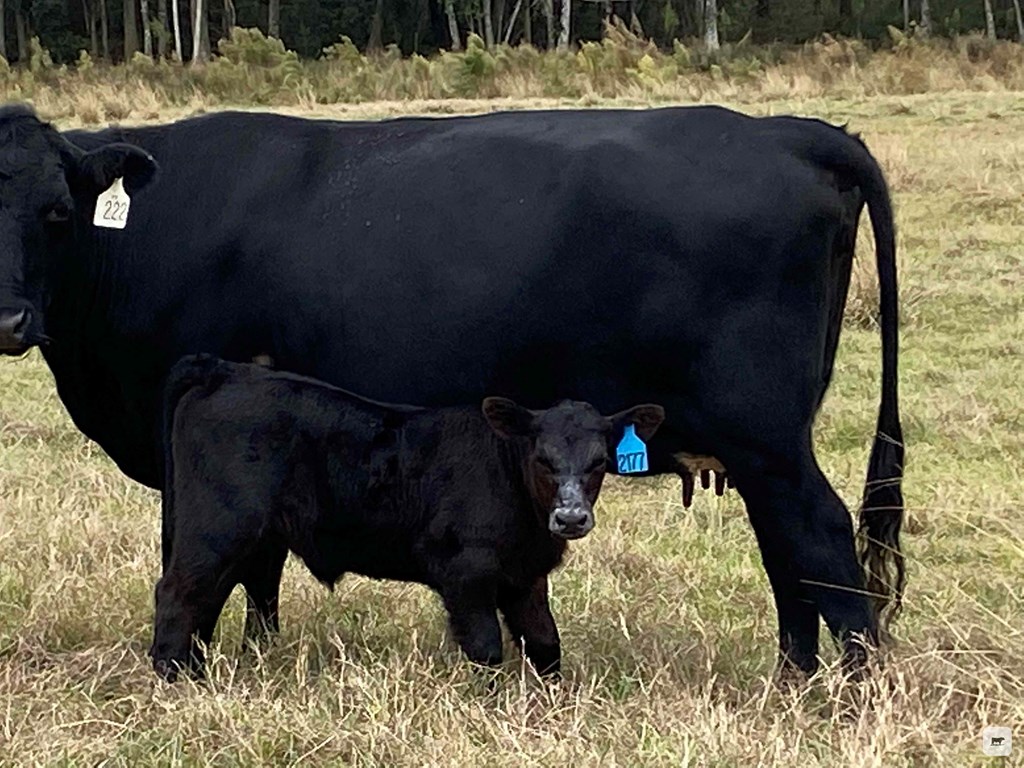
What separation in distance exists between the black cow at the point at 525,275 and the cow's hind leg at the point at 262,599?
459 mm

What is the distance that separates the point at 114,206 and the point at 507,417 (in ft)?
4.67

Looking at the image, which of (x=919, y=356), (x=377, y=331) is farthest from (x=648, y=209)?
(x=919, y=356)

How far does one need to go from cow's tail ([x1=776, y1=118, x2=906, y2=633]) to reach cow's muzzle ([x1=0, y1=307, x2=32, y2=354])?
2173 mm

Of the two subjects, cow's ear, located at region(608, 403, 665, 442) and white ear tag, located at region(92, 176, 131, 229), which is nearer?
cow's ear, located at region(608, 403, 665, 442)

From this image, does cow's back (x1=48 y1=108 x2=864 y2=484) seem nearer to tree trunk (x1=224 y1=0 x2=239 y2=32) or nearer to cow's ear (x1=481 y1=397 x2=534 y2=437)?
cow's ear (x1=481 y1=397 x2=534 y2=437)

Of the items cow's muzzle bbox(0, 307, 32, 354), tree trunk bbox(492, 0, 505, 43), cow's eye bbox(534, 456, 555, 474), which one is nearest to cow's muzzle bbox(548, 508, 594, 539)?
cow's eye bbox(534, 456, 555, 474)

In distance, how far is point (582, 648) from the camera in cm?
515

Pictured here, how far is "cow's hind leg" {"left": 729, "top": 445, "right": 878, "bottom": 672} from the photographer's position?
4727 mm

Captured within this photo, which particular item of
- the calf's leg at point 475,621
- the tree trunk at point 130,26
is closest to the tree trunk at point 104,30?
the tree trunk at point 130,26

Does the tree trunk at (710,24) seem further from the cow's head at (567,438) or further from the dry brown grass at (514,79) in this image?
the cow's head at (567,438)

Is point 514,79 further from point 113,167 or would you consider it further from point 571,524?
point 571,524

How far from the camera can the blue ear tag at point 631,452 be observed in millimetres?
4566

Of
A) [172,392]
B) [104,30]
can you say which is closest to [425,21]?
[104,30]
